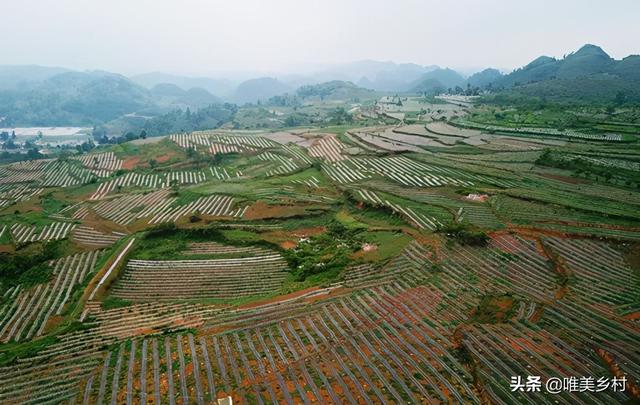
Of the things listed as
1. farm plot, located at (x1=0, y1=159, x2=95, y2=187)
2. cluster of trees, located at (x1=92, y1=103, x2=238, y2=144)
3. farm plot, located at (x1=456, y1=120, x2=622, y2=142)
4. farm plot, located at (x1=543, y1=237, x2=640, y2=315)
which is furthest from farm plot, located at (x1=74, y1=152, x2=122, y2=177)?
cluster of trees, located at (x1=92, y1=103, x2=238, y2=144)

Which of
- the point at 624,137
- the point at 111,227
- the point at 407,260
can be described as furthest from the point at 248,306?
the point at 624,137

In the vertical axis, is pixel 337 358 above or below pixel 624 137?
below

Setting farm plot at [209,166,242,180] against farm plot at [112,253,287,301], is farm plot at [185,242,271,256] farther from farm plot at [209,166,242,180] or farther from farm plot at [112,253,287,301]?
farm plot at [209,166,242,180]

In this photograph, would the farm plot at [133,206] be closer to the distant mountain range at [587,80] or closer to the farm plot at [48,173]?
the farm plot at [48,173]

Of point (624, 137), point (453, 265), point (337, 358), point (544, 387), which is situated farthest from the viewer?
point (624, 137)

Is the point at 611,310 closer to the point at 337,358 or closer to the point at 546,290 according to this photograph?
the point at 546,290

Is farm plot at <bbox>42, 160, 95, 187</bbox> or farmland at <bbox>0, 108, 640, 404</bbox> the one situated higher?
farmland at <bbox>0, 108, 640, 404</bbox>
